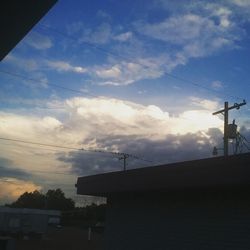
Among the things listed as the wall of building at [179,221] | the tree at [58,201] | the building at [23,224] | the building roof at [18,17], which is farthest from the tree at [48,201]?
the building roof at [18,17]

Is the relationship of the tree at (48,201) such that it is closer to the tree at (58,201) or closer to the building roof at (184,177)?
the tree at (58,201)

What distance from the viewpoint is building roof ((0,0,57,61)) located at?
2484 mm

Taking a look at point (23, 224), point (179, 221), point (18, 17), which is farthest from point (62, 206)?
point (18, 17)

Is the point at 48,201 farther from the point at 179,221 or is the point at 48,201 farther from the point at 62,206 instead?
the point at 179,221

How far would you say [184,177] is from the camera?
9508 mm

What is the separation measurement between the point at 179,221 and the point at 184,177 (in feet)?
5.37

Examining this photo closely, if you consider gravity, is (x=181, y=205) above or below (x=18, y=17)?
below

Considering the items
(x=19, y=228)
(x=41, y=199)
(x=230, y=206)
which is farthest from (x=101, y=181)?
(x=41, y=199)

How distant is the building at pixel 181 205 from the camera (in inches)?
343

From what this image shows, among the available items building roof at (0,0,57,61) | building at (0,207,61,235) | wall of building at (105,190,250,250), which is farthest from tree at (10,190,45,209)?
building roof at (0,0,57,61)

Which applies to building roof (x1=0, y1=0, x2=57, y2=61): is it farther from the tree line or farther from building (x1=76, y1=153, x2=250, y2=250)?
the tree line

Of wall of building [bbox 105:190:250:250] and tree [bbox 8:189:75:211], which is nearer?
wall of building [bbox 105:190:250:250]

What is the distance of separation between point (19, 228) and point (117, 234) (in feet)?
141

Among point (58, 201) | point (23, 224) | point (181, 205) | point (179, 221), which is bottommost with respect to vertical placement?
point (23, 224)
